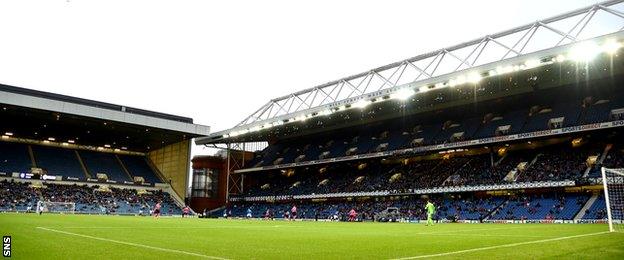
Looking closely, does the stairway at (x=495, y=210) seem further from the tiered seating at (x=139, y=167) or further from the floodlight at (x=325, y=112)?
the tiered seating at (x=139, y=167)

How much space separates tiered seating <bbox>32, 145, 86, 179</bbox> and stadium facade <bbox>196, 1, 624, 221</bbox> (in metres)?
22.9

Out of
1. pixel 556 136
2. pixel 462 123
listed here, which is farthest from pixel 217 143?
→ pixel 556 136

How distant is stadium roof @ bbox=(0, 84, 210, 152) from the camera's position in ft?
183

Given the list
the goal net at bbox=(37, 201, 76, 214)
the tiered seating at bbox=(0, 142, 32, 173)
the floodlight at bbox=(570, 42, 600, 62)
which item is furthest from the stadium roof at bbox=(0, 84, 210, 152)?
the floodlight at bbox=(570, 42, 600, 62)

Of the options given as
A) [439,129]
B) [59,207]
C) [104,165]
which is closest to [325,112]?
[439,129]

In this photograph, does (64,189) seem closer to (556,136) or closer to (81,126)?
(81,126)

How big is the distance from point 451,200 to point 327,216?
14.6 meters

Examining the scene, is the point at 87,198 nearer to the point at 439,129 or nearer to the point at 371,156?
the point at 371,156

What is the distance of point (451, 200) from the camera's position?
153 ft

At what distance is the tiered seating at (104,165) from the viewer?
70600 mm

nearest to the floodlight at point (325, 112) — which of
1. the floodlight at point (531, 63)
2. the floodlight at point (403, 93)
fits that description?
the floodlight at point (403, 93)

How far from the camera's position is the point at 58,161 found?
6862cm

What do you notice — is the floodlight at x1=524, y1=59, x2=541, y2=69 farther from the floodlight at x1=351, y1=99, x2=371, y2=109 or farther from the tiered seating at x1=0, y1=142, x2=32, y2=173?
the tiered seating at x1=0, y1=142, x2=32, y2=173

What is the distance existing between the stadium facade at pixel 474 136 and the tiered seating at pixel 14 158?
91.2 ft
